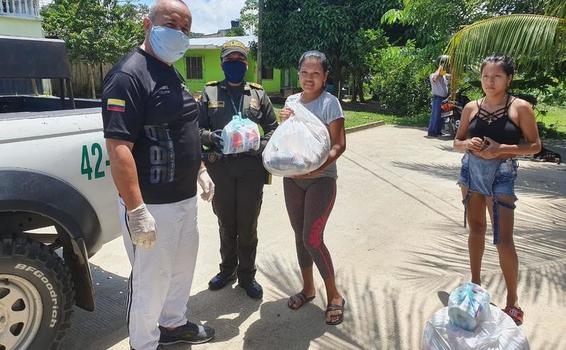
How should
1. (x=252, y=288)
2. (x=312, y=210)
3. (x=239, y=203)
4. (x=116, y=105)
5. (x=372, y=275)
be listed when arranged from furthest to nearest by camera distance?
(x=372, y=275) < (x=252, y=288) < (x=239, y=203) < (x=312, y=210) < (x=116, y=105)

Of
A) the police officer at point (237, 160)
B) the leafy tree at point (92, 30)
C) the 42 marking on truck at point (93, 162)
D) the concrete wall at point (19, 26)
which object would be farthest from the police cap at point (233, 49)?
the leafy tree at point (92, 30)

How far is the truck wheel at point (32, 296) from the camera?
236 centimetres

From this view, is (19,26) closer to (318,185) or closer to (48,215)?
(48,215)

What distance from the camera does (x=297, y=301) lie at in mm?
3449

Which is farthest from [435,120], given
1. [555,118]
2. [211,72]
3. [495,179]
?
[211,72]

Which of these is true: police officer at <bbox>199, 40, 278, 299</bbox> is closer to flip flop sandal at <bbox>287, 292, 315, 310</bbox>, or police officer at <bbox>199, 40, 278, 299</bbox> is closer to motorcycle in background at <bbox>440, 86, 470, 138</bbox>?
flip flop sandal at <bbox>287, 292, 315, 310</bbox>

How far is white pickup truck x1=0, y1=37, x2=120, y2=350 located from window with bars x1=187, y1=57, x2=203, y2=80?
2314 cm

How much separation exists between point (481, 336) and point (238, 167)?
74.4 inches

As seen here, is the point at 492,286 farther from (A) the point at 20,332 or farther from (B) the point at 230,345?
(A) the point at 20,332

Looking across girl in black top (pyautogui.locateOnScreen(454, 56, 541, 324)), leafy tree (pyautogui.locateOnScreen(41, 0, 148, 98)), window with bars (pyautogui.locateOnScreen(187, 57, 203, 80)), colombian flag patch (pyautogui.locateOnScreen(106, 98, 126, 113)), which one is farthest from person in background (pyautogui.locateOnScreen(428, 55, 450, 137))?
window with bars (pyautogui.locateOnScreen(187, 57, 203, 80))

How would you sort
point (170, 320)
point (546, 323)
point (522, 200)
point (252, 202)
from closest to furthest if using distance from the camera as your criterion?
1. point (170, 320)
2. point (546, 323)
3. point (252, 202)
4. point (522, 200)

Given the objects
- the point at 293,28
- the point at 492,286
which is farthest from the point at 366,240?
the point at 293,28

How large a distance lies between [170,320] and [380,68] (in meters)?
15.2

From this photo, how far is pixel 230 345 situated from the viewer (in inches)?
118
